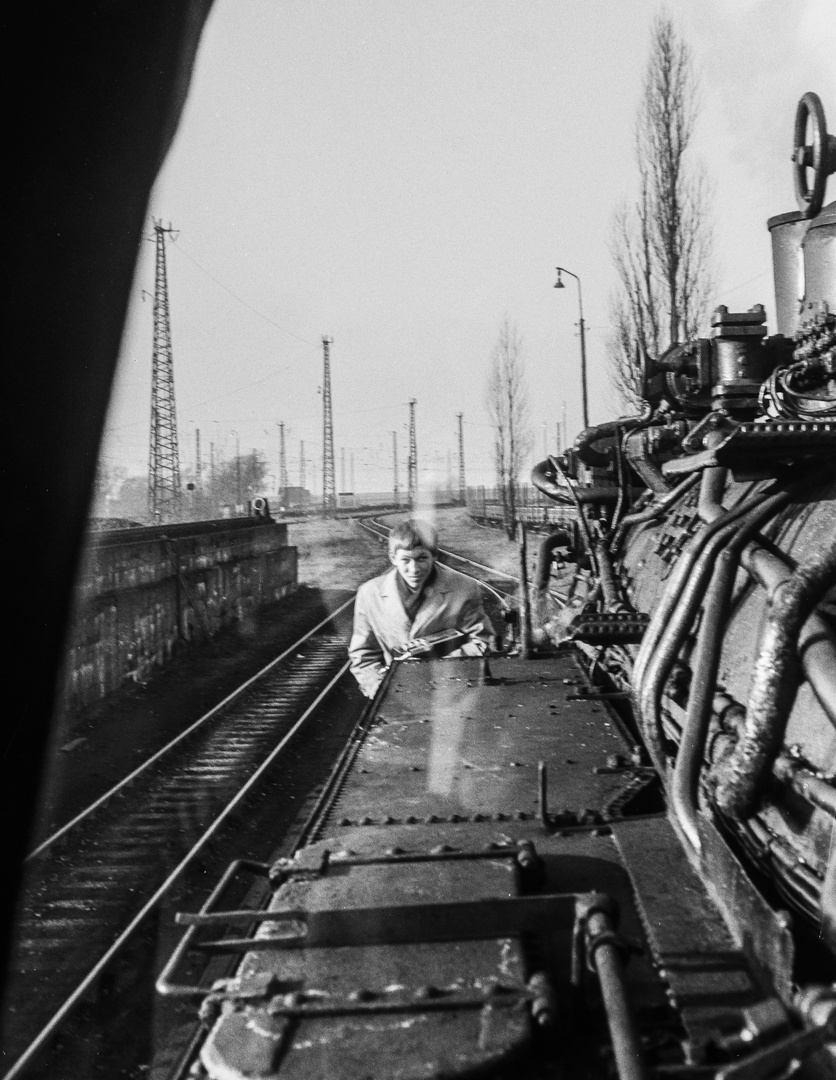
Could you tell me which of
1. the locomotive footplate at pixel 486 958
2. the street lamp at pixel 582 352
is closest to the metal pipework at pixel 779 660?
the locomotive footplate at pixel 486 958

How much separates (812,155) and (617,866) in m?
3.63

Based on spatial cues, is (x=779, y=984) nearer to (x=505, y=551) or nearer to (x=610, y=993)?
(x=610, y=993)

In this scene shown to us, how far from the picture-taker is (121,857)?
23.0 feet

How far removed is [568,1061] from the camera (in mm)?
1727

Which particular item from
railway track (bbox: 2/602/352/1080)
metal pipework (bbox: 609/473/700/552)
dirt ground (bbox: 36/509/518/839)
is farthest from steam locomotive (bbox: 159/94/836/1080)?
dirt ground (bbox: 36/509/518/839)

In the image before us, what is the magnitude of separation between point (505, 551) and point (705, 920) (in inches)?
1105

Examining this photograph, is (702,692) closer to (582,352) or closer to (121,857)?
(121,857)

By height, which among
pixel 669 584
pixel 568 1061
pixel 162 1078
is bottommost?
pixel 162 1078

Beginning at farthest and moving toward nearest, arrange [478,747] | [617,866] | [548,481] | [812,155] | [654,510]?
[548,481]
[654,510]
[812,155]
[478,747]
[617,866]

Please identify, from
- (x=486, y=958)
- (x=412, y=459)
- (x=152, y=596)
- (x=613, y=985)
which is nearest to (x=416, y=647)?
(x=486, y=958)

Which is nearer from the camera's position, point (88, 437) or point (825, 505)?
point (825, 505)

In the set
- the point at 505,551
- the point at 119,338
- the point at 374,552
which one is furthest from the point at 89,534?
the point at 374,552

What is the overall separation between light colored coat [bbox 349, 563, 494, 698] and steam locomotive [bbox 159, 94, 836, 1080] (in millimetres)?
1134

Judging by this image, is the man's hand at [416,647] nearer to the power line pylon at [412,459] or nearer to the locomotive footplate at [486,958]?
the locomotive footplate at [486,958]
